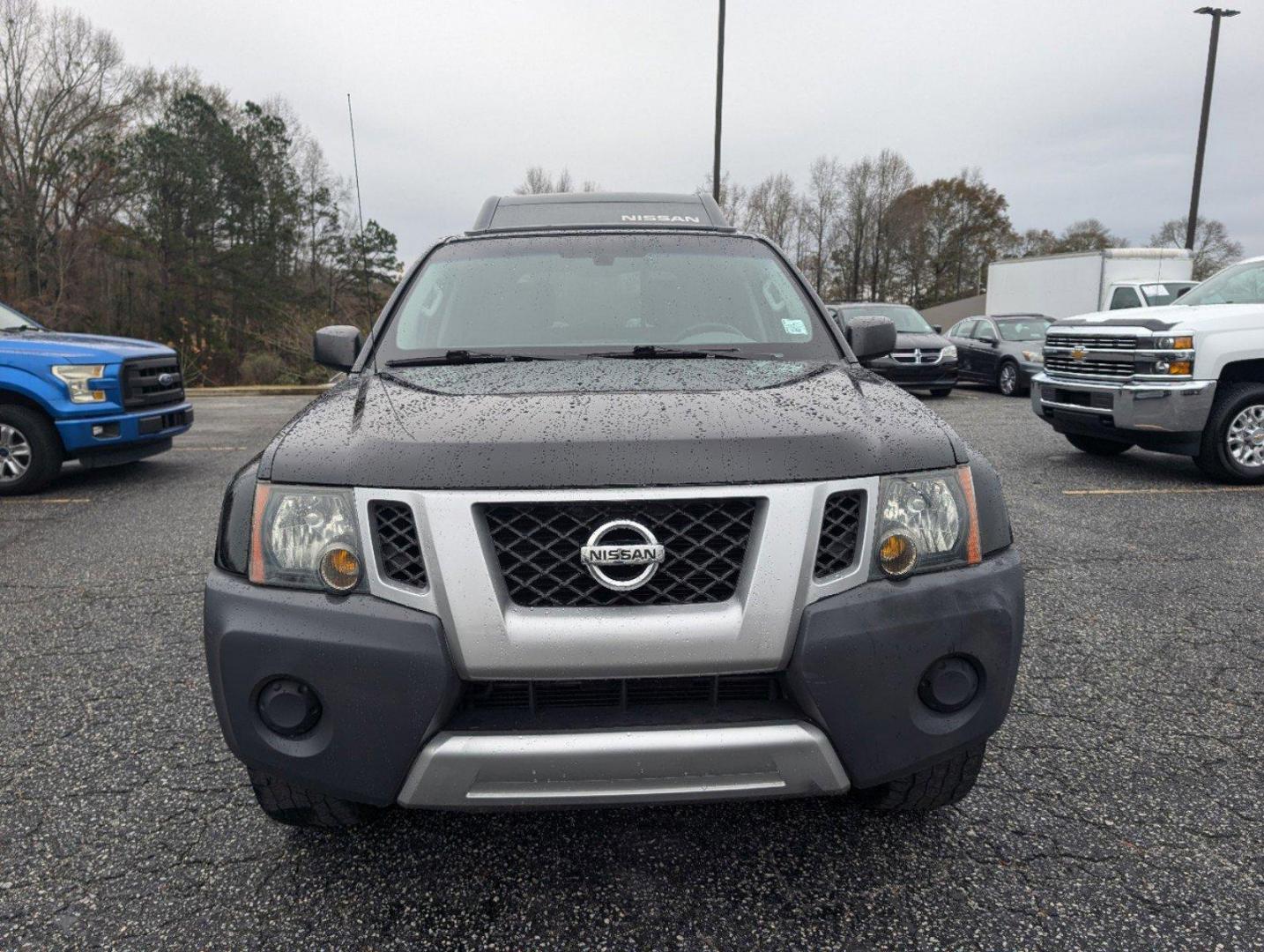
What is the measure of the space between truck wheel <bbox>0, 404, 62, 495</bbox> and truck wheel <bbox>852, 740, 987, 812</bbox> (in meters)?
7.00

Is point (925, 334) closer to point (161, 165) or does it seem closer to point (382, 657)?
point (382, 657)

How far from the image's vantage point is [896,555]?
1.85 m

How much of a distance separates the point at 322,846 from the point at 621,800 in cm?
95

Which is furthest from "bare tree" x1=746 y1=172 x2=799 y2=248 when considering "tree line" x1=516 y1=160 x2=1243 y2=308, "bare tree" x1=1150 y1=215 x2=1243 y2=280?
"bare tree" x1=1150 y1=215 x2=1243 y2=280

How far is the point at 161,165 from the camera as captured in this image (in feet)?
105

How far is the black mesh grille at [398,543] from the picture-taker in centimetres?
178

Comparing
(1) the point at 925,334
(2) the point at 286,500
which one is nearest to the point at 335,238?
(1) the point at 925,334

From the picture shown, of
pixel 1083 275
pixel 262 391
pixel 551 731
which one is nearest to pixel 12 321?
pixel 551 731

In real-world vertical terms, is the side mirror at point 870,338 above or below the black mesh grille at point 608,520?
above

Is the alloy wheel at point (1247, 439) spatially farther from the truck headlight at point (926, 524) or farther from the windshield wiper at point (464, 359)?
the windshield wiper at point (464, 359)

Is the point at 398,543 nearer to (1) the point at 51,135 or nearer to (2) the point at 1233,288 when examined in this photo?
(2) the point at 1233,288

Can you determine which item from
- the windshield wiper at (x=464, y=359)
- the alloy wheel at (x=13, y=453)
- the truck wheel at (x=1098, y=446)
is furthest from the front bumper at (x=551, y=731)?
the truck wheel at (x=1098, y=446)

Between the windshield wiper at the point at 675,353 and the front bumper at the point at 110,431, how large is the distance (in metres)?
5.82

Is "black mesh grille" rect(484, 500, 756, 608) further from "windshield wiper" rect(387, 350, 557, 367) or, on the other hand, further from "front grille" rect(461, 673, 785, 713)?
"windshield wiper" rect(387, 350, 557, 367)
